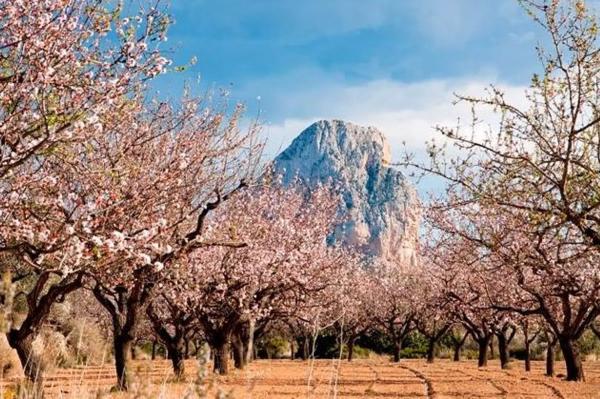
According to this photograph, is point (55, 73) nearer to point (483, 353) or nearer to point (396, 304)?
point (483, 353)

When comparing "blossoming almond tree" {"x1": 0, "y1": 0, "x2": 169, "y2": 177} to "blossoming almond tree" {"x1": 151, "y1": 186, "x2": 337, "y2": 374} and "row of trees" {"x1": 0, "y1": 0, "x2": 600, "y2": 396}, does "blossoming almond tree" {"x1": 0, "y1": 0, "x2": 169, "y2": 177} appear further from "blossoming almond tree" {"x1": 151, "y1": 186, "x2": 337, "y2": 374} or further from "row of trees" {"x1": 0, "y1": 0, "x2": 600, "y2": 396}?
"blossoming almond tree" {"x1": 151, "y1": 186, "x2": 337, "y2": 374}

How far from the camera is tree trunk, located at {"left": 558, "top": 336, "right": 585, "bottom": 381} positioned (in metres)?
26.9

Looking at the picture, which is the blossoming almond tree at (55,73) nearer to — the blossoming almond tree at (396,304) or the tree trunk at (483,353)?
the tree trunk at (483,353)

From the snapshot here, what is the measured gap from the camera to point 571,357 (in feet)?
89.8

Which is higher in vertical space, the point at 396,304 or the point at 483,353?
the point at 396,304

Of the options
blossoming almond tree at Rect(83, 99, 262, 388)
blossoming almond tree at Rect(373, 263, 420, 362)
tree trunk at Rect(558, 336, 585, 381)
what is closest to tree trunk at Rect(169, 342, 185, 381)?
blossoming almond tree at Rect(83, 99, 262, 388)

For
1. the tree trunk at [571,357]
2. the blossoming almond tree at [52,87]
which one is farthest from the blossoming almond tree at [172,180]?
the tree trunk at [571,357]

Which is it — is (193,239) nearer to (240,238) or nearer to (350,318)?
(240,238)

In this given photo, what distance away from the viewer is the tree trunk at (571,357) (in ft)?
88.3

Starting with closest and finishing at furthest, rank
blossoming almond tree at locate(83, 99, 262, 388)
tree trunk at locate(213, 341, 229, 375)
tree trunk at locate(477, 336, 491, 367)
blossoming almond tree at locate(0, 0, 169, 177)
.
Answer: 1. blossoming almond tree at locate(0, 0, 169, 177)
2. blossoming almond tree at locate(83, 99, 262, 388)
3. tree trunk at locate(213, 341, 229, 375)
4. tree trunk at locate(477, 336, 491, 367)

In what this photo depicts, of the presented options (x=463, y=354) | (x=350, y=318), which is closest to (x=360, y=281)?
(x=350, y=318)

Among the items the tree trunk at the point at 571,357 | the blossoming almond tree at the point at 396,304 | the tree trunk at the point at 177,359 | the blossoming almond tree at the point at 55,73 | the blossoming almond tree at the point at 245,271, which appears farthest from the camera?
the blossoming almond tree at the point at 396,304

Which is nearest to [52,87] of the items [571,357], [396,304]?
[571,357]

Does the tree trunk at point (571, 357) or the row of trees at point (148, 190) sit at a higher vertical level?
the row of trees at point (148, 190)
